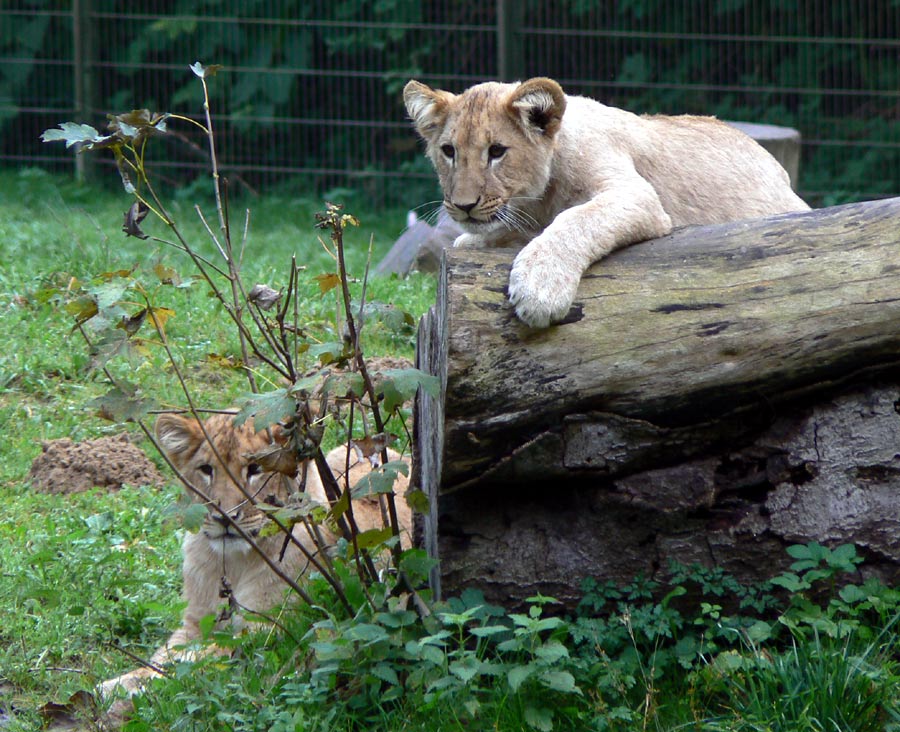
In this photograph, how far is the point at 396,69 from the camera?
1268 cm

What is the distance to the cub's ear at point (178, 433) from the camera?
4.43m

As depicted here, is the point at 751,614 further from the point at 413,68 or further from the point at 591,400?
the point at 413,68

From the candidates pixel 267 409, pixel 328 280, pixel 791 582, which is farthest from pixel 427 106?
pixel 791 582

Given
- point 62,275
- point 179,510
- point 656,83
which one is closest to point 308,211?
point 656,83

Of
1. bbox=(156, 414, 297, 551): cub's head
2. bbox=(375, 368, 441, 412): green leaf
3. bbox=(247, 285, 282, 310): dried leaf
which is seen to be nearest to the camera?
bbox=(375, 368, 441, 412): green leaf

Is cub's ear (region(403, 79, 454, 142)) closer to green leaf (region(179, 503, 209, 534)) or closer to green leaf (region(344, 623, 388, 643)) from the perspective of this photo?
green leaf (region(179, 503, 209, 534))

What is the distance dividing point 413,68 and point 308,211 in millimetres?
1815

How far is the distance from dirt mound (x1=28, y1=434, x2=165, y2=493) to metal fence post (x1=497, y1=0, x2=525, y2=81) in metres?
6.66

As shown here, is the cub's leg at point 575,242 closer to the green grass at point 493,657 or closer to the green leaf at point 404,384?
the green leaf at point 404,384

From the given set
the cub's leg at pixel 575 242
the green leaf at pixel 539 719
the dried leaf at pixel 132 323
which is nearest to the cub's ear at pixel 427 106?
the cub's leg at pixel 575 242

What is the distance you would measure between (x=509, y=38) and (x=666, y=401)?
881cm

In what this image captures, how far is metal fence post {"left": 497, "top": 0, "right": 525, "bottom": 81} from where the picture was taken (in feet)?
37.8

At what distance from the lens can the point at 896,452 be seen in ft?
11.1

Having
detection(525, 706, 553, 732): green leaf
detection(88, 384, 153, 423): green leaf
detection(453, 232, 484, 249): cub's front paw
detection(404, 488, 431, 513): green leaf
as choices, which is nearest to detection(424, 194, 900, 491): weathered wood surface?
detection(404, 488, 431, 513): green leaf
